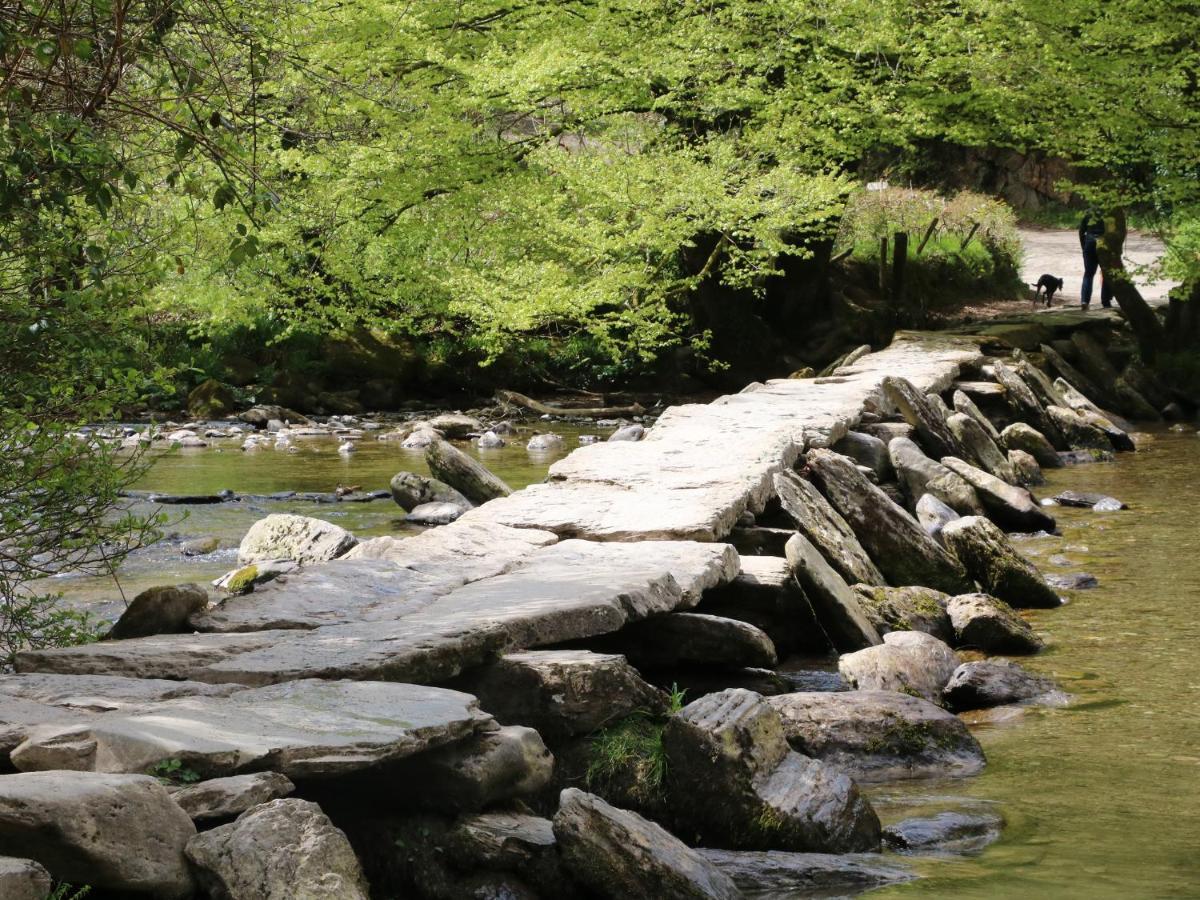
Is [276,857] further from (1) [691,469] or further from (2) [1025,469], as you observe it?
(2) [1025,469]

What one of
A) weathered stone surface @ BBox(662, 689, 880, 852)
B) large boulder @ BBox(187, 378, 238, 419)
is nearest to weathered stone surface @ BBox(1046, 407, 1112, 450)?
large boulder @ BBox(187, 378, 238, 419)

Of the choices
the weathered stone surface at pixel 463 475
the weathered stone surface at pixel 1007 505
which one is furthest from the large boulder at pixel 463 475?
the weathered stone surface at pixel 1007 505

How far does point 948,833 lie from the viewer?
4324 mm

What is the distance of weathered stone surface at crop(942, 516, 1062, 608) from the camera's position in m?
7.67

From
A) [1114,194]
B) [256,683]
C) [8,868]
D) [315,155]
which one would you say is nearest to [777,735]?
[256,683]

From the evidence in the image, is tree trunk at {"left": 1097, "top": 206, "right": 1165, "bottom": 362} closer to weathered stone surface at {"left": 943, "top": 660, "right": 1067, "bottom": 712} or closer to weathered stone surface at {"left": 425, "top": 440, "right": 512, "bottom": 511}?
weathered stone surface at {"left": 425, "top": 440, "right": 512, "bottom": 511}

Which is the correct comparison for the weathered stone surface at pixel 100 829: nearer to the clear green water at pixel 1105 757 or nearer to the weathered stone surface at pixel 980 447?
the clear green water at pixel 1105 757

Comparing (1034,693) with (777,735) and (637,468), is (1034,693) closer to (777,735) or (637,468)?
(777,735)

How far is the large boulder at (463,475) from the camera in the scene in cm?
1041

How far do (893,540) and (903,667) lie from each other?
7.27 ft

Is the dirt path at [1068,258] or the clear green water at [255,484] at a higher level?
the dirt path at [1068,258]

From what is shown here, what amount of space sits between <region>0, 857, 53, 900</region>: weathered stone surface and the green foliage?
1.49ft

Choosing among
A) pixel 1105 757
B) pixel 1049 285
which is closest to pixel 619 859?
pixel 1105 757

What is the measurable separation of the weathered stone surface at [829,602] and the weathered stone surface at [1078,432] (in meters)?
8.59
